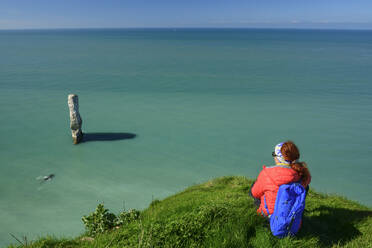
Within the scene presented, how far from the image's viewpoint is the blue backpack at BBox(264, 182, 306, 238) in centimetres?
468

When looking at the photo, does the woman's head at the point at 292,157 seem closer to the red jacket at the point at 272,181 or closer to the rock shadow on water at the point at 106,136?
the red jacket at the point at 272,181

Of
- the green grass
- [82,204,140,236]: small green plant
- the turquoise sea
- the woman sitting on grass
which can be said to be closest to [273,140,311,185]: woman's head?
the woman sitting on grass

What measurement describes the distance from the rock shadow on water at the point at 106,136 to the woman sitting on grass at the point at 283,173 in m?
18.6

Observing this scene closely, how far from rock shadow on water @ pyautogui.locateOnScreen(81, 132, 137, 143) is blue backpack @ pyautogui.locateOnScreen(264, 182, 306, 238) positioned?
1893cm

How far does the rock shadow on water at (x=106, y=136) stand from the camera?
22.2 m

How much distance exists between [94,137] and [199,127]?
29.5 ft

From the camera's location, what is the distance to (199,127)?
81.8ft

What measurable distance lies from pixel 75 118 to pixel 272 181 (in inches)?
707

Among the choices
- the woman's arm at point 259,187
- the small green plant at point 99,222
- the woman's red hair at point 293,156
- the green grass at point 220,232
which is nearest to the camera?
the green grass at point 220,232

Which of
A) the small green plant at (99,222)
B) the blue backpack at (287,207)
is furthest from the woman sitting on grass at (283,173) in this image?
the small green plant at (99,222)

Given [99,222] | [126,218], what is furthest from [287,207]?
[99,222]

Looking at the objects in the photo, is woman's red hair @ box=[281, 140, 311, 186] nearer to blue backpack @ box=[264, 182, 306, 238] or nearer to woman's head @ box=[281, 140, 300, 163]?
woman's head @ box=[281, 140, 300, 163]

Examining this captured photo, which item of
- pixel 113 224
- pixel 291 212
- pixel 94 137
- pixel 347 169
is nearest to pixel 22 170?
pixel 94 137

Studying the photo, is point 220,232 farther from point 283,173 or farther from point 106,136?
point 106,136
